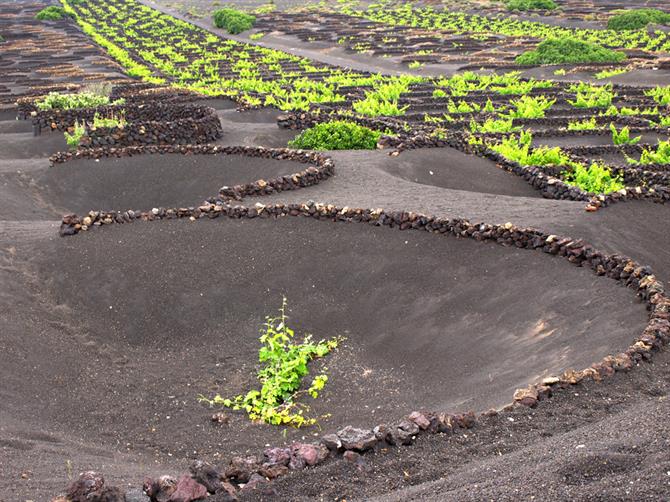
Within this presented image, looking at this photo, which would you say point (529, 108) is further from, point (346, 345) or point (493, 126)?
point (346, 345)

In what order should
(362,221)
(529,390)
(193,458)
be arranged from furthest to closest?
1. (362,221)
2. (193,458)
3. (529,390)

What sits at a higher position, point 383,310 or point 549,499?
point 549,499

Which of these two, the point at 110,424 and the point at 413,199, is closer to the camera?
the point at 110,424

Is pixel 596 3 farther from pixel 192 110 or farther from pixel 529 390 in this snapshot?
pixel 529 390

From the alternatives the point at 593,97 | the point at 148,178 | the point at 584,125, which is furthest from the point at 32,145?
the point at 593,97

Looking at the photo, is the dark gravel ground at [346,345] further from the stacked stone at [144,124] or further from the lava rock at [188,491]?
the stacked stone at [144,124]

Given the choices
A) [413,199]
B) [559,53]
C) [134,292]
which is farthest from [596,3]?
[134,292]
